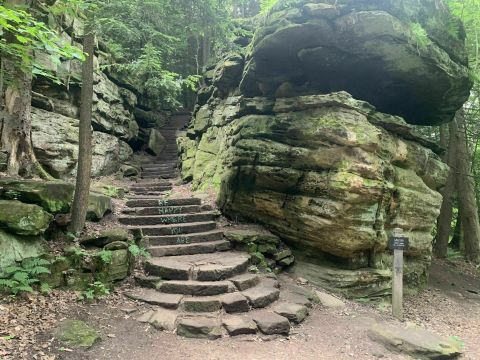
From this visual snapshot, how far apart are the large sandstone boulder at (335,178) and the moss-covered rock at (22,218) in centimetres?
517

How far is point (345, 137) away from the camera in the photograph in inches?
324

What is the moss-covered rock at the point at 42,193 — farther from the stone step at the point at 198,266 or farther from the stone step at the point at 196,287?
the stone step at the point at 196,287

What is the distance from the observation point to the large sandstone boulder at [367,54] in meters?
8.54

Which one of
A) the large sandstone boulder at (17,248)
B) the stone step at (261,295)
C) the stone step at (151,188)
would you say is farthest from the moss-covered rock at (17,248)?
the stone step at (151,188)

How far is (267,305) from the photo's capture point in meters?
6.56

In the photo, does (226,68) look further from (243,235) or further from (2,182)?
(2,182)

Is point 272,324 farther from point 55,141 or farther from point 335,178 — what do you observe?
point 55,141

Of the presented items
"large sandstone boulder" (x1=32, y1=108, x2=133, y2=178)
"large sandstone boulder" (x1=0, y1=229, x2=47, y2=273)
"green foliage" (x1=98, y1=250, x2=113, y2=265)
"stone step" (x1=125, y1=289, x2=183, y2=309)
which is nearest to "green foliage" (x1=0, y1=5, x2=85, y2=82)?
"large sandstone boulder" (x1=0, y1=229, x2=47, y2=273)

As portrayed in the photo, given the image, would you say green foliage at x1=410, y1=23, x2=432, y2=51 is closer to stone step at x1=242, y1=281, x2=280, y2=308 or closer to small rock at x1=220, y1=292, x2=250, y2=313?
stone step at x1=242, y1=281, x2=280, y2=308

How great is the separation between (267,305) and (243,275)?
1006mm

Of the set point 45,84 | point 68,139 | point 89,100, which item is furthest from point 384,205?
point 45,84

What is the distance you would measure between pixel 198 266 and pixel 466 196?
12.3 m

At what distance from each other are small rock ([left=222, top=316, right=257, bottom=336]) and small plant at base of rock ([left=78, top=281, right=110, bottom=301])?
235 cm

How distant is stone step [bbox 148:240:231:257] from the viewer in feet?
26.5
